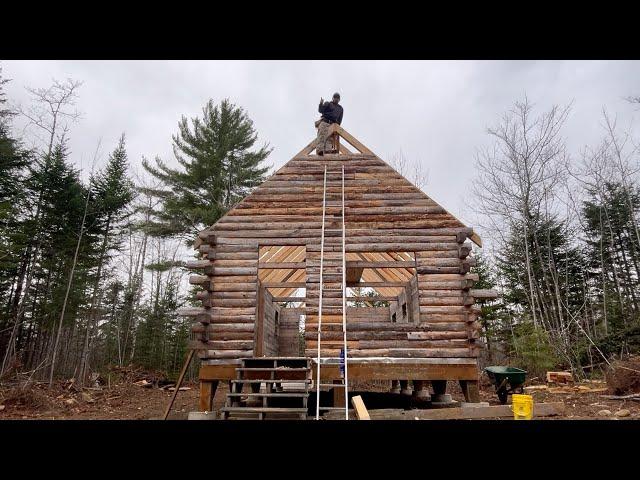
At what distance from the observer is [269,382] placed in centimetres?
859

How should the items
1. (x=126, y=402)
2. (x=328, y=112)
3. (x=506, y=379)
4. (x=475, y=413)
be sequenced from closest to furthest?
(x=475, y=413)
(x=506, y=379)
(x=328, y=112)
(x=126, y=402)

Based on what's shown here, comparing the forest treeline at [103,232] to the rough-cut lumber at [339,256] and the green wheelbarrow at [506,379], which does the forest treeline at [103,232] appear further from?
the green wheelbarrow at [506,379]

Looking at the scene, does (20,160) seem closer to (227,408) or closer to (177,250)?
(177,250)

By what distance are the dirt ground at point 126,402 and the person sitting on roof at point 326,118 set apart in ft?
29.7

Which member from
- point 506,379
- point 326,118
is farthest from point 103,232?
point 506,379

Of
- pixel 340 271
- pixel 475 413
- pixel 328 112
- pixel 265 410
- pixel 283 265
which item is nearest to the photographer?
pixel 265 410

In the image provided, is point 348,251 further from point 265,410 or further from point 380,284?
point 265,410

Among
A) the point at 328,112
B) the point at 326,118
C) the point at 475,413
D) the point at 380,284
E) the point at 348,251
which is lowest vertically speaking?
the point at 475,413

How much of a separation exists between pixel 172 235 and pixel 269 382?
61.0 feet

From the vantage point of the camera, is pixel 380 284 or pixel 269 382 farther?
pixel 380 284

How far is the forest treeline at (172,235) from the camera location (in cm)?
2173

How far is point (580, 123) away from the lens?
893 inches
